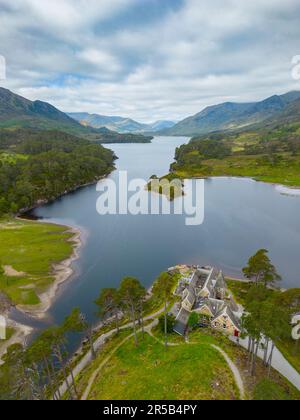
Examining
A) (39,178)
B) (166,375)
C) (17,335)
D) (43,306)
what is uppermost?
(39,178)

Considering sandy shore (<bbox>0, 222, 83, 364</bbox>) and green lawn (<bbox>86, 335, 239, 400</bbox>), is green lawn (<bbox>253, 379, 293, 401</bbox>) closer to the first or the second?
green lawn (<bbox>86, 335, 239, 400</bbox>)

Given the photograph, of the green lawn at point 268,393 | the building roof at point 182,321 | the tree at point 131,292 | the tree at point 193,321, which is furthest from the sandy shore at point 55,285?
the green lawn at point 268,393

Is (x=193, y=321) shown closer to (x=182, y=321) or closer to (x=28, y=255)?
(x=182, y=321)

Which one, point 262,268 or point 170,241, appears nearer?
point 262,268

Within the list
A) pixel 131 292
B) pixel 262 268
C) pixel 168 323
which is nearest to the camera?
pixel 131 292

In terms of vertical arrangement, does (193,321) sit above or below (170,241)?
below

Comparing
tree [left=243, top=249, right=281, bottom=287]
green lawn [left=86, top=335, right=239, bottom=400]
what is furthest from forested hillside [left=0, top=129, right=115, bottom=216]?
tree [left=243, top=249, right=281, bottom=287]

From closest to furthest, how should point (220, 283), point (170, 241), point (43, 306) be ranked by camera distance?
point (43, 306) → point (220, 283) → point (170, 241)

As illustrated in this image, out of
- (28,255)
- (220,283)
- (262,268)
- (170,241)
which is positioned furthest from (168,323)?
(28,255)
